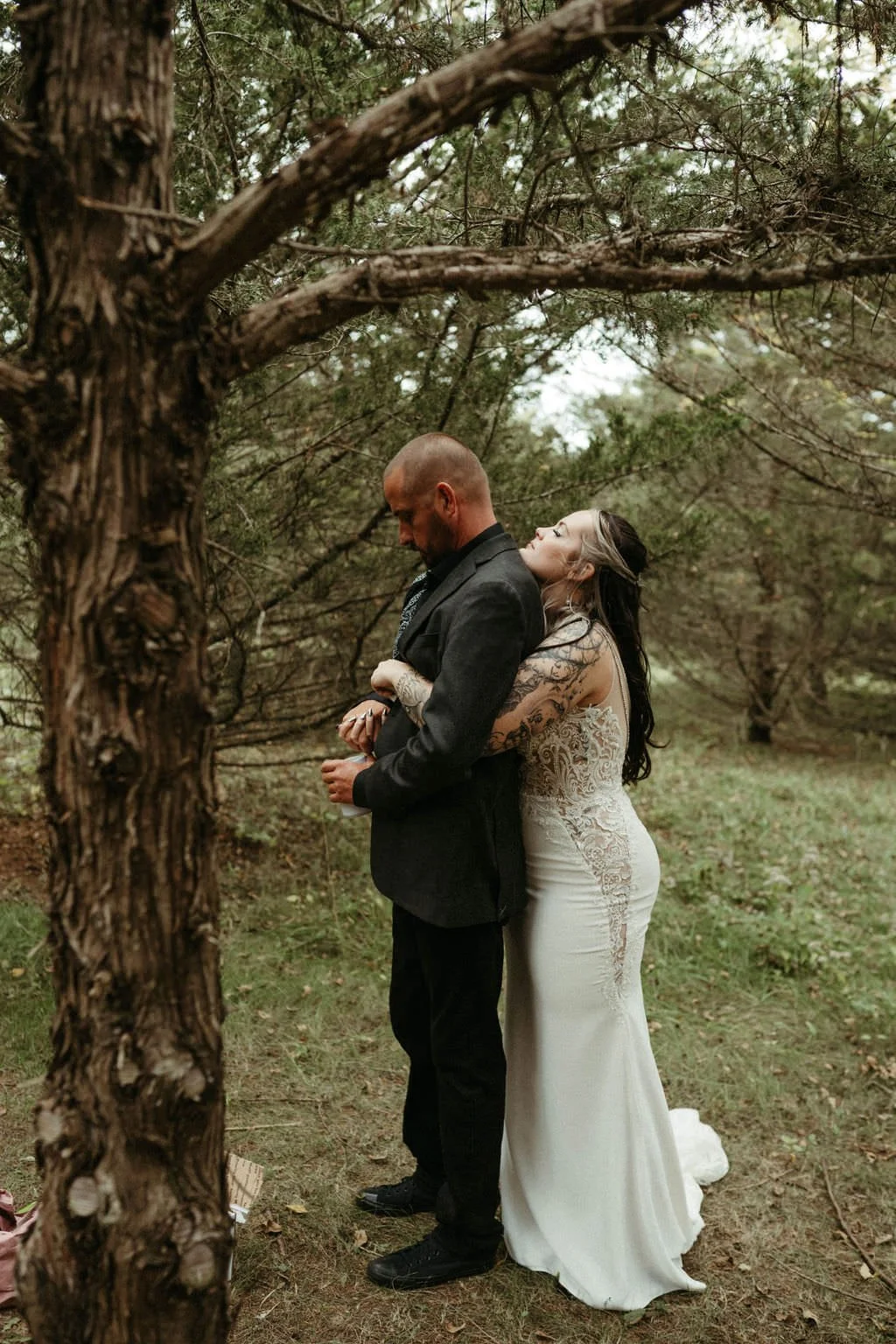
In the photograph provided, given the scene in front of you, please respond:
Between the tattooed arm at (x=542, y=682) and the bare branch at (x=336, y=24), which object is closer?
the bare branch at (x=336, y=24)

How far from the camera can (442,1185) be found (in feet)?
10.6

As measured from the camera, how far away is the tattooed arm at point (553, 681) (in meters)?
2.80

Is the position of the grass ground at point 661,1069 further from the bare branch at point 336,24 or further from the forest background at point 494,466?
the bare branch at point 336,24

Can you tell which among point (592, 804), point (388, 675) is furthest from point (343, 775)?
point (592, 804)

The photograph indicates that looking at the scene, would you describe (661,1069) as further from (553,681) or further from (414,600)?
(414,600)

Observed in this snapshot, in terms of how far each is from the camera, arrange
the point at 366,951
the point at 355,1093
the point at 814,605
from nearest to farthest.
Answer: the point at 355,1093, the point at 366,951, the point at 814,605

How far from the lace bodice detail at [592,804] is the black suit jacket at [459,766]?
0.09m

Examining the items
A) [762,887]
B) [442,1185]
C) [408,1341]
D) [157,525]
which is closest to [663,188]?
[157,525]

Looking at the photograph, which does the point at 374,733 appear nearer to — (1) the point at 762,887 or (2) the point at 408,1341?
(2) the point at 408,1341

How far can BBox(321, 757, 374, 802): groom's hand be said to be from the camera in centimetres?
289

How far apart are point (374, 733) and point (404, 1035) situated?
40.2 inches

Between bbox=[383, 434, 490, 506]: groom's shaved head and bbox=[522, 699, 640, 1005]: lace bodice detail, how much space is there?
774 mm

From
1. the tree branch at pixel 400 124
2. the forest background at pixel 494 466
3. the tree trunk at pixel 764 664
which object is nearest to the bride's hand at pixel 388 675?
the forest background at pixel 494 466

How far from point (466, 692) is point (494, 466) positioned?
9.54ft
